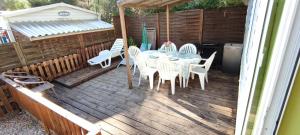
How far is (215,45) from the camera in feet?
15.7

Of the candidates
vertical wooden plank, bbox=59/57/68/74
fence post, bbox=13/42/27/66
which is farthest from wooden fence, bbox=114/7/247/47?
fence post, bbox=13/42/27/66

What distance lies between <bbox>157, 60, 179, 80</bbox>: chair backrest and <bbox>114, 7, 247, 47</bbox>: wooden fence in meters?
2.37

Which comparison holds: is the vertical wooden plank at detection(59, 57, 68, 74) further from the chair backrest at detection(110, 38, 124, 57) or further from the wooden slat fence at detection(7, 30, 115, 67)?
the chair backrest at detection(110, 38, 124, 57)

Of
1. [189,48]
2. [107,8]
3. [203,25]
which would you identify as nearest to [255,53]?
[189,48]

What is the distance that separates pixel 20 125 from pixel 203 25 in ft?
17.4

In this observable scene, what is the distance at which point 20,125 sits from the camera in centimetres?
297

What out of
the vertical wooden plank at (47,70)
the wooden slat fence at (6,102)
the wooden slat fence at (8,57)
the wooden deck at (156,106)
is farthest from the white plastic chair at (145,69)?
the wooden slat fence at (8,57)

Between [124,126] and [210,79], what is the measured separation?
2.64 m

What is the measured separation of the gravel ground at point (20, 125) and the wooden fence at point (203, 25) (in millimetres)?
4674

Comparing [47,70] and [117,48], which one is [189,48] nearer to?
[117,48]

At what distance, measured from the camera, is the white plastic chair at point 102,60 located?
531cm

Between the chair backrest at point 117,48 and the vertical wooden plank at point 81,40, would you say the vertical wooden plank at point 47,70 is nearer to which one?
the vertical wooden plank at point 81,40

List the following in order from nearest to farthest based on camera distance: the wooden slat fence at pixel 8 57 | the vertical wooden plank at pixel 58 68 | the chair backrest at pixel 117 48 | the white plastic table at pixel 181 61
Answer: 1. the white plastic table at pixel 181 61
2. the wooden slat fence at pixel 8 57
3. the vertical wooden plank at pixel 58 68
4. the chair backrest at pixel 117 48

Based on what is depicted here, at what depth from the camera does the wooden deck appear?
2.49 m
